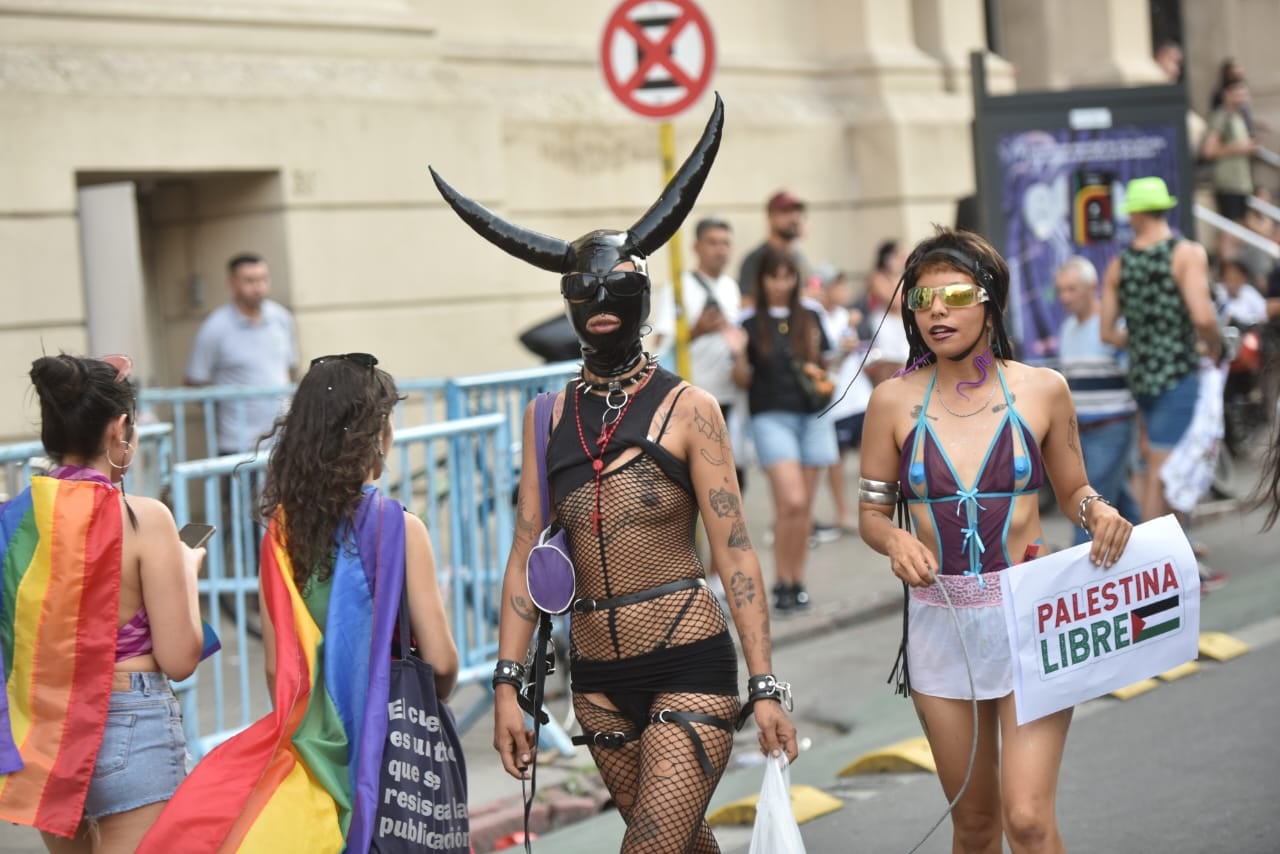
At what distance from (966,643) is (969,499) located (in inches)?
14.0

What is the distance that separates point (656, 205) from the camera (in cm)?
461

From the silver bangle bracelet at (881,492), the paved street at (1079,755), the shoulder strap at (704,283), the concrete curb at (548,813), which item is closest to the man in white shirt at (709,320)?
the shoulder strap at (704,283)

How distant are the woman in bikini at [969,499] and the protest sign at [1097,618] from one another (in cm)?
8

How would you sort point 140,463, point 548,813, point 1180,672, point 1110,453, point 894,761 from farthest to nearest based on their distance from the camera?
point 1110,453 < point 1180,672 < point 140,463 < point 894,761 < point 548,813

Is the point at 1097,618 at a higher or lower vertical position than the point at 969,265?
lower

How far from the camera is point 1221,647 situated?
8578 mm

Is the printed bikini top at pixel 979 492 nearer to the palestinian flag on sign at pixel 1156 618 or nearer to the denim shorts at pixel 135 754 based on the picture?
the palestinian flag on sign at pixel 1156 618

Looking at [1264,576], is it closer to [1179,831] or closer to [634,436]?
[1179,831]

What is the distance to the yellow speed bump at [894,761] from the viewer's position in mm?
6992

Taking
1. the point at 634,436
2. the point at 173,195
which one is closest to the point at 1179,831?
the point at 634,436

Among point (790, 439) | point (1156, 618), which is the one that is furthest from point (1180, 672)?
point (1156, 618)

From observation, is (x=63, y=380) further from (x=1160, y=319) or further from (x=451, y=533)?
(x=1160, y=319)

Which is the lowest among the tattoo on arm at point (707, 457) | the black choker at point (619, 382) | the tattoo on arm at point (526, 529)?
the tattoo on arm at point (526, 529)

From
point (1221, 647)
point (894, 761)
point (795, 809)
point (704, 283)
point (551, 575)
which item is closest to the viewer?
point (551, 575)
